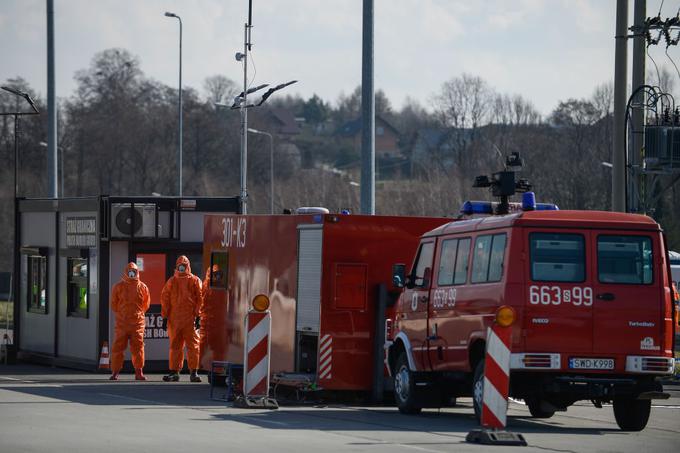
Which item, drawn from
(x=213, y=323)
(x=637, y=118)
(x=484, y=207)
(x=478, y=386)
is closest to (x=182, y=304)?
(x=213, y=323)

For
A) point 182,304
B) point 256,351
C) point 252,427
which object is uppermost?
point 182,304

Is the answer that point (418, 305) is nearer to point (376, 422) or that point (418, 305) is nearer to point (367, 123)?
point (376, 422)

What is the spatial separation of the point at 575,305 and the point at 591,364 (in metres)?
0.65

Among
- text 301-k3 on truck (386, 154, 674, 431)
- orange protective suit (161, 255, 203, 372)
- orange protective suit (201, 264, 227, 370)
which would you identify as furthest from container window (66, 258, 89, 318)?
text 301-k3 on truck (386, 154, 674, 431)

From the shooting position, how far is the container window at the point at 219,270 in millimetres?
21969

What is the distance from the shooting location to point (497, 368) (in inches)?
568

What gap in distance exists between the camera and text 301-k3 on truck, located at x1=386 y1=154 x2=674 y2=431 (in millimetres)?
15477

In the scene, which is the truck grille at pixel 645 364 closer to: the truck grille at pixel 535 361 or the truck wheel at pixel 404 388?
the truck grille at pixel 535 361

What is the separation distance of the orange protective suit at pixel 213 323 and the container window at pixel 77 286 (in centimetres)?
372

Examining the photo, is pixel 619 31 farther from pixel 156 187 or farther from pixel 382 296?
pixel 156 187

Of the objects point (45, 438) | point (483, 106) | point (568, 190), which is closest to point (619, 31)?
point (45, 438)

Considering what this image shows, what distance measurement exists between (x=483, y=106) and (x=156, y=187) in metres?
23.9

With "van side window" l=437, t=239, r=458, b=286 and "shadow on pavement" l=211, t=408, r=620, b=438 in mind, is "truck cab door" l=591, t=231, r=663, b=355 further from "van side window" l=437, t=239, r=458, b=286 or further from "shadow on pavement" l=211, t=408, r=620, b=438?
"van side window" l=437, t=239, r=458, b=286

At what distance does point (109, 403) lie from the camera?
18.2 meters
